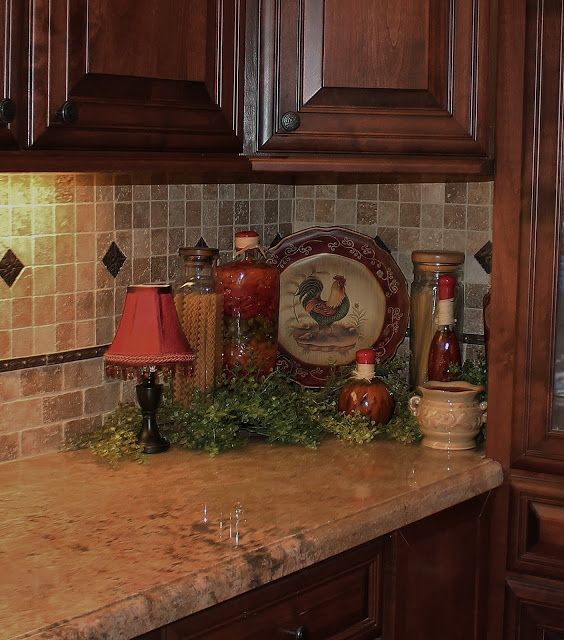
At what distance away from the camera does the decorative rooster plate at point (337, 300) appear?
2.70 m

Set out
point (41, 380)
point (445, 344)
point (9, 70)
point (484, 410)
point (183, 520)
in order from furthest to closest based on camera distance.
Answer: point (445, 344), point (484, 410), point (41, 380), point (183, 520), point (9, 70)

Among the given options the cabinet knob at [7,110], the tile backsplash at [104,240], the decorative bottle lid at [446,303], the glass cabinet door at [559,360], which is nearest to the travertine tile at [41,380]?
the tile backsplash at [104,240]

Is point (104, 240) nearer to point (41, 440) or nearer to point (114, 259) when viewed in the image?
point (114, 259)

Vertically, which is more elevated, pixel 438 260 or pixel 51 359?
pixel 438 260

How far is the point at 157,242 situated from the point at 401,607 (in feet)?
3.05

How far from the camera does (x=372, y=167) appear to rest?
87.6 inches

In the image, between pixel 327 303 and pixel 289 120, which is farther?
pixel 327 303

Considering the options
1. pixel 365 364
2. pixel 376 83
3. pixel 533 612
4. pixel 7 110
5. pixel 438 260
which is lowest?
pixel 533 612

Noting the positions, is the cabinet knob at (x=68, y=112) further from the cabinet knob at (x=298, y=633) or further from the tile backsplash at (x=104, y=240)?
the cabinet knob at (x=298, y=633)

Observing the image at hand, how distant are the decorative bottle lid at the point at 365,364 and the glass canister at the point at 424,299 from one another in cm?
17

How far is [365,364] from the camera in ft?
8.04

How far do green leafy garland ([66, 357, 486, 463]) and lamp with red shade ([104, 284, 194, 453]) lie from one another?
5 cm

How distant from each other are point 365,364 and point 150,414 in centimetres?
47

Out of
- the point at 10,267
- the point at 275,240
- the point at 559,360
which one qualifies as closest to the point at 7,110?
the point at 10,267
